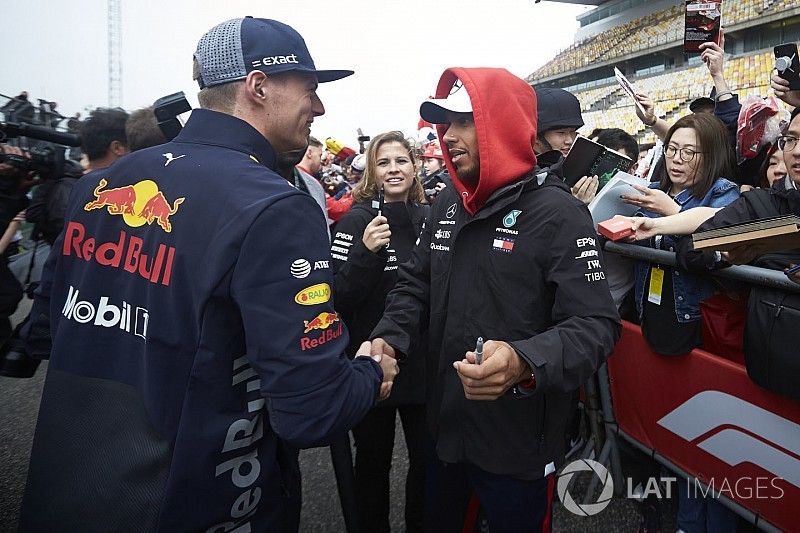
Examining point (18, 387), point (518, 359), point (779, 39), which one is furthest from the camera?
point (779, 39)

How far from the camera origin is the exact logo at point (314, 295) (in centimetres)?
119

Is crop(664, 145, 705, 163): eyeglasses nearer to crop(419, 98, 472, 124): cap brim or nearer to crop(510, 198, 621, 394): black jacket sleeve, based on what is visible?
crop(510, 198, 621, 394): black jacket sleeve

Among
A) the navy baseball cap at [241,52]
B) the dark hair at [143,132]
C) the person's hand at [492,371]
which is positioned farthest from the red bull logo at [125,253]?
the dark hair at [143,132]

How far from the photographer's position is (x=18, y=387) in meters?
4.48

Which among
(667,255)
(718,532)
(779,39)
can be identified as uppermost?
(779,39)

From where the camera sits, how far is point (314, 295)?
121 centimetres

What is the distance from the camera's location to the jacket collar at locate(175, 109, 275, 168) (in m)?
1.35

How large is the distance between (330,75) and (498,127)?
2.01 ft

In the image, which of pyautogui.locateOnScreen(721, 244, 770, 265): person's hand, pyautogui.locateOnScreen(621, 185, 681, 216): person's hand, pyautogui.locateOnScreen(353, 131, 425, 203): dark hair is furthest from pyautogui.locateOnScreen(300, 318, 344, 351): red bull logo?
pyautogui.locateOnScreen(621, 185, 681, 216): person's hand

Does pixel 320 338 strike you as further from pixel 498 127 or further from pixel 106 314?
pixel 498 127

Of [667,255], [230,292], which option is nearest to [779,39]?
[667,255]

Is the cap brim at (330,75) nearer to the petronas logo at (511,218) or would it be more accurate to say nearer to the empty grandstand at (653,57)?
the petronas logo at (511,218)

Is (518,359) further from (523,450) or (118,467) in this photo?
(118,467)

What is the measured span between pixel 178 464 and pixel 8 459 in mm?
3167
